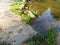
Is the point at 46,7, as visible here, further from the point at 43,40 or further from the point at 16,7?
the point at 43,40

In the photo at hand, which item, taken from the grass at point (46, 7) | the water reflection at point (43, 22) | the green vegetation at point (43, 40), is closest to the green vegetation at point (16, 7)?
the grass at point (46, 7)

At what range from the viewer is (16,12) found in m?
10.5

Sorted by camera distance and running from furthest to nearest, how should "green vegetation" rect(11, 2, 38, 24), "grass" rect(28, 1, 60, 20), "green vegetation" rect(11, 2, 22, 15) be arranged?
"grass" rect(28, 1, 60, 20), "green vegetation" rect(11, 2, 22, 15), "green vegetation" rect(11, 2, 38, 24)

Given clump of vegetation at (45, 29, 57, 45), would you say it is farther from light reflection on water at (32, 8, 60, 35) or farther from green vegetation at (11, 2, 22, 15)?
green vegetation at (11, 2, 22, 15)

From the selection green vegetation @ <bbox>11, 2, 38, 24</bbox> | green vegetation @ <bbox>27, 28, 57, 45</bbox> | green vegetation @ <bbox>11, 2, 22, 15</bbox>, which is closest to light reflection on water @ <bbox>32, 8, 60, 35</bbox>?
green vegetation @ <bbox>11, 2, 38, 24</bbox>

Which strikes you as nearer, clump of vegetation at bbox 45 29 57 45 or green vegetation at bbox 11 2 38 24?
clump of vegetation at bbox 45 29 57 45

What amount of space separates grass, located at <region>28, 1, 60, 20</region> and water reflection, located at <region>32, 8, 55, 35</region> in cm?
32

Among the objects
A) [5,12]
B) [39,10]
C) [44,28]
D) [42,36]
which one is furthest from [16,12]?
[42,36]

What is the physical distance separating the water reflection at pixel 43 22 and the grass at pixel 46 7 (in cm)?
32

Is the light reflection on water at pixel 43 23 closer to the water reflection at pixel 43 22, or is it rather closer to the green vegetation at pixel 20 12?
the water reflection at pixel 43 22

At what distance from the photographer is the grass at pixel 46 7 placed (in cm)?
1100

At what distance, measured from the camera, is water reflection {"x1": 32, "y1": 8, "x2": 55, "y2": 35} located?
8547mm

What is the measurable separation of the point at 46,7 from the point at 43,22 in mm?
2640

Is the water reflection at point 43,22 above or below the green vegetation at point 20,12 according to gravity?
below
